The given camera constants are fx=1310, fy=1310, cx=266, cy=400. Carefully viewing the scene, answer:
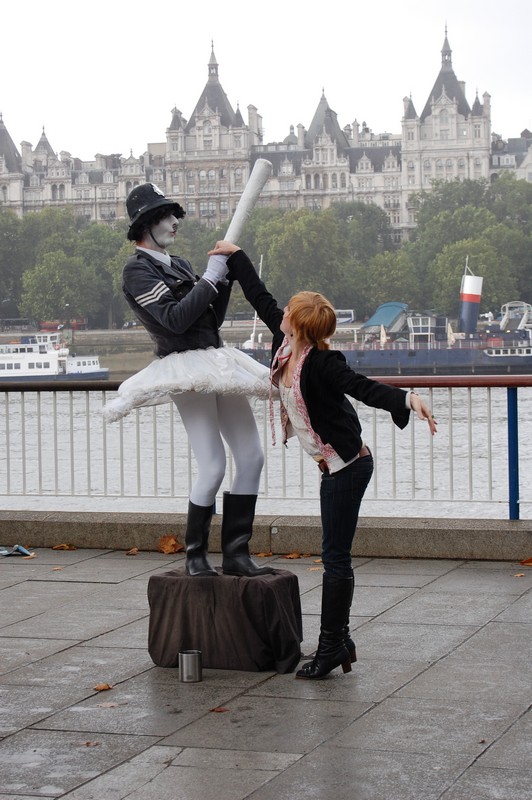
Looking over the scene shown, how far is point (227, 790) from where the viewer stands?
3312 millimetres

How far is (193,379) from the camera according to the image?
4535 mm

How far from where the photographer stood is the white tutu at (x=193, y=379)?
4.54 m

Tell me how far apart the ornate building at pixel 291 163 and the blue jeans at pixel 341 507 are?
5366 inches

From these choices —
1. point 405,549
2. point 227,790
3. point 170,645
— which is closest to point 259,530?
point 405,549

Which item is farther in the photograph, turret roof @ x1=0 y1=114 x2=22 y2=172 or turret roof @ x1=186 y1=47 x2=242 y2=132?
turret roof @ x1=0 y1=114 x2=22 y2=172

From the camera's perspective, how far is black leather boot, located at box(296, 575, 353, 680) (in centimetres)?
440

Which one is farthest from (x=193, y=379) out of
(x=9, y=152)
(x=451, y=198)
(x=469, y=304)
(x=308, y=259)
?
(x=9, y=152)

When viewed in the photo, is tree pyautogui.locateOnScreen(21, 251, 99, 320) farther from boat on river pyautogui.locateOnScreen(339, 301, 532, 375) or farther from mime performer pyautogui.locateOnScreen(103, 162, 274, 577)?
mime performer pyautogui.locateOnScreen(103, 162, 274, 577)

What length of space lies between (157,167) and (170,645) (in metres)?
153

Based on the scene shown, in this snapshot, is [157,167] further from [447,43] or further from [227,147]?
[447,43]

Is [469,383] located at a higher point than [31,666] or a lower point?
higher

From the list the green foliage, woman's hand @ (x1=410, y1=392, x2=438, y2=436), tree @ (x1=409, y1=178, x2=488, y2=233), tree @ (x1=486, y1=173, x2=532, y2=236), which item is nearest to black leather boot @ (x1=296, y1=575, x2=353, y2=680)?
woman's hand @ (x1=410, y1=392, x2=438, y2=436)

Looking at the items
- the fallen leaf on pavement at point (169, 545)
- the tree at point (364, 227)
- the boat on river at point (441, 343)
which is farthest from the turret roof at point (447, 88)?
the fallen leaf on pavement at point (169, 545)

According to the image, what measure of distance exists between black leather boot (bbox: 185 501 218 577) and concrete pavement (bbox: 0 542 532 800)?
0.37m
